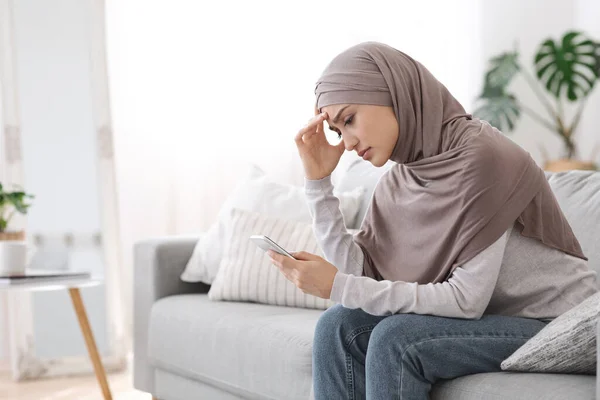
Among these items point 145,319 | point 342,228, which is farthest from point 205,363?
point 342,228

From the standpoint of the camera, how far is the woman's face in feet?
5.61

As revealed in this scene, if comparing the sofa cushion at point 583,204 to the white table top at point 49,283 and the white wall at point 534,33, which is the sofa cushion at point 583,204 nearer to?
the white table top at point 49,283

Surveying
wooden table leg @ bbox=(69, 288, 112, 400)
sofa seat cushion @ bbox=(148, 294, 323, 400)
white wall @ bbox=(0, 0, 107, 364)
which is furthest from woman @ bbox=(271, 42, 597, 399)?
white wall @ bbox=(0, 0, 107, 364)

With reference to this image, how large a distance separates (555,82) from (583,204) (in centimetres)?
254

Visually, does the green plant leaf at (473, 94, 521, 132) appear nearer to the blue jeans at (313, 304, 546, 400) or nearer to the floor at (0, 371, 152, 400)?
the floor at (0, 371, 152, 400)

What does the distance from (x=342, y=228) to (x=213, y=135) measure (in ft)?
7.08

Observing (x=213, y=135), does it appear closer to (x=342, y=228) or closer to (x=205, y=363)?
(x=205, y=363)

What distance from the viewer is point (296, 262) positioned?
168 centimetres

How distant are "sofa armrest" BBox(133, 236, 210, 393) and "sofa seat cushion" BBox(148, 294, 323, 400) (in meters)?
0.07

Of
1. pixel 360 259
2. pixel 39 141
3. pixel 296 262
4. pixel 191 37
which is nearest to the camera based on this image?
pixel 296 262

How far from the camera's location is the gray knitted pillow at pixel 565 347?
140 cm

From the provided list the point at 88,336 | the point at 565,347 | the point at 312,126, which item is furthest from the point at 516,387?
the point at 88,336

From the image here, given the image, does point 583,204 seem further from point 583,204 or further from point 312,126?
point 312,126

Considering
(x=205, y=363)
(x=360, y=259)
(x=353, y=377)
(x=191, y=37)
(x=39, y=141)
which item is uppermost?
(x=191, y=37)
